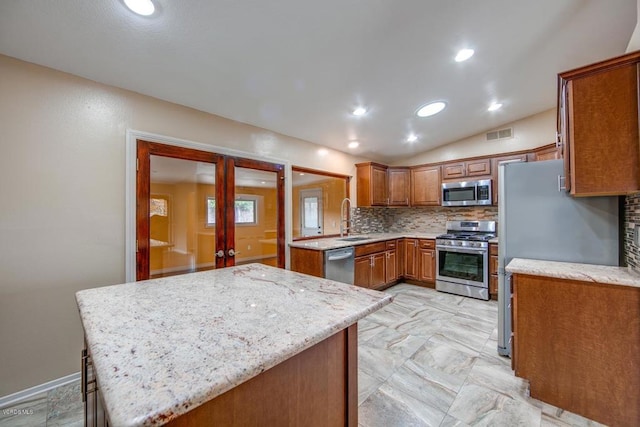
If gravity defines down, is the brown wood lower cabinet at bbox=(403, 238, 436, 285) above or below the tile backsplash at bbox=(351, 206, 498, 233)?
below

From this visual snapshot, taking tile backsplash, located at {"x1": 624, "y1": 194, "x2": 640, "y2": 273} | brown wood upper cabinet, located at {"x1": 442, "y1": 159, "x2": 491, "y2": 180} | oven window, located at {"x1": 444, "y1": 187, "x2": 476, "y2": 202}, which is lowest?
tile backsplash, located at {"x1": 624, "y1": 194, "x2": 640, "y2": 273}

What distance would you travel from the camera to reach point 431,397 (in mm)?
1820

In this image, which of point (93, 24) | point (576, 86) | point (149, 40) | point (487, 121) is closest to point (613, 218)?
point (576, 86)

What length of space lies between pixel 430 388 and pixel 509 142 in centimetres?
394

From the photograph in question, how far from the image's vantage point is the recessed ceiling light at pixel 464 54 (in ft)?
7.76

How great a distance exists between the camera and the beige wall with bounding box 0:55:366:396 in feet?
5.76

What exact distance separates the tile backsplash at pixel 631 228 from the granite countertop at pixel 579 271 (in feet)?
0.22

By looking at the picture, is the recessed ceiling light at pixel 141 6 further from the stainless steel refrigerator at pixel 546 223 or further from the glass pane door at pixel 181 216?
the stainless steel refrigerator at pixel 546 223

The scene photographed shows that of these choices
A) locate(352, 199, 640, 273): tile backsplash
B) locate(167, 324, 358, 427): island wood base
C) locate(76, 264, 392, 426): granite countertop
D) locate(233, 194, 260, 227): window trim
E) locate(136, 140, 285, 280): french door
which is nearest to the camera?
locate(76, 264, 392, 426): granite countertop

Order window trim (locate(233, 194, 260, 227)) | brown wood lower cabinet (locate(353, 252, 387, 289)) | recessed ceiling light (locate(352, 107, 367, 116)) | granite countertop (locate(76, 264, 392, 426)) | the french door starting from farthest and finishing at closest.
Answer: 1. brown wood lower cabinet (locate(353, 252, 387, 289))
2. recessed ceiling light (locate(352, 107, 367, 116))
3. window trim (locate(233, 194, 260, 227))
4. the french door
5. granite countertop (locate(76, 264, 392, 426))

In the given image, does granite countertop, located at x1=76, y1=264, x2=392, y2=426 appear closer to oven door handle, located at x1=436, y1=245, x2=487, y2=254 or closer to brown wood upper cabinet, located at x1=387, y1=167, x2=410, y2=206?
oven door handle, located at x1=436, y1=245, x2=487, y2=254

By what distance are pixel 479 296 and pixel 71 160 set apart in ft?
15.9

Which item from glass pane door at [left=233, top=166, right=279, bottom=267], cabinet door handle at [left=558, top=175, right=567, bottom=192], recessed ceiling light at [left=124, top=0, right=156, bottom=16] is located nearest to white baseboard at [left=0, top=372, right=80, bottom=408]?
glass pane door at [left=233, top=166, right=279, bottom=267]

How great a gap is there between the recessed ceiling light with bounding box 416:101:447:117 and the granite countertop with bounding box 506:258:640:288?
217 cm
